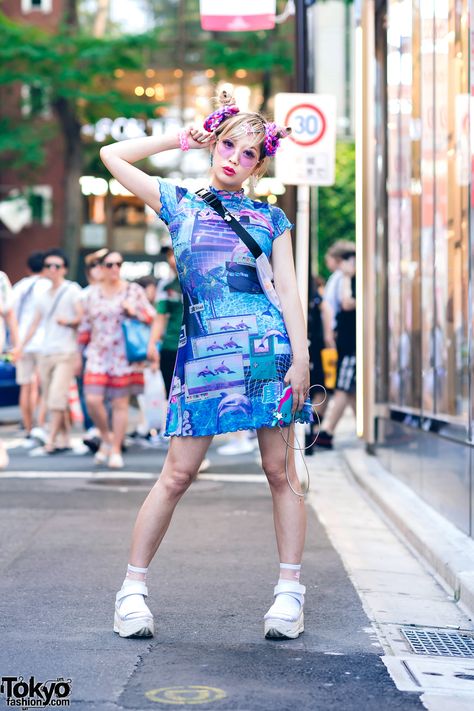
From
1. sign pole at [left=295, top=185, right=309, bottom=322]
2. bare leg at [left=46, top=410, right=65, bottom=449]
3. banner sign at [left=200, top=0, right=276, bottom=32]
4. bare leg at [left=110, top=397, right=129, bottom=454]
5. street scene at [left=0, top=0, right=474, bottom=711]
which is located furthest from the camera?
bare leg at [left=46, top=410, right=65, bottom=449]

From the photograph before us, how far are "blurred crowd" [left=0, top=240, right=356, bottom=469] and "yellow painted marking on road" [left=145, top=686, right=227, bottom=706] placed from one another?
5889 millimetres

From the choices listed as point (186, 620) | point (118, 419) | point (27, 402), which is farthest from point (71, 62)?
point (186, 620)

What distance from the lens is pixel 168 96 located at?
42844 millimetres

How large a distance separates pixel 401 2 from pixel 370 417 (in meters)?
3.30

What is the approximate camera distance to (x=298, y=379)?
5039 mm

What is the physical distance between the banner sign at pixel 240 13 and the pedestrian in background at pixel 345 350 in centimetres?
250

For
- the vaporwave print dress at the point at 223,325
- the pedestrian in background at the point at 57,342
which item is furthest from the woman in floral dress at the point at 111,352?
the vaporwave print dress at the point at 223,325

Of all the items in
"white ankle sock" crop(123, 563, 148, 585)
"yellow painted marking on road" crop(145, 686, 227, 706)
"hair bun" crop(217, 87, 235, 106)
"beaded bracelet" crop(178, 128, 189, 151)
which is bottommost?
"yellow painted marking on road" crop(145, 686, 227, 706)

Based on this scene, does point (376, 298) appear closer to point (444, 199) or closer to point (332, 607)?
point (444, 199)

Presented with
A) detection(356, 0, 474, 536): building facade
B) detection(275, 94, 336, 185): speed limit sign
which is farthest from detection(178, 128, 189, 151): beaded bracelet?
detection(275, 94, 336, 185): speed limit sign

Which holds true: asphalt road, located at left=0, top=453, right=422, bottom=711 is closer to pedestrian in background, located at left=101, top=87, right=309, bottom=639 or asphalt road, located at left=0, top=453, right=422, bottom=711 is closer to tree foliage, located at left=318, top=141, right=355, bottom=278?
pedestrian in background, located at left=101, top=87, right=309, bottom=639

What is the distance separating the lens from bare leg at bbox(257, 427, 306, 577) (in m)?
5.15

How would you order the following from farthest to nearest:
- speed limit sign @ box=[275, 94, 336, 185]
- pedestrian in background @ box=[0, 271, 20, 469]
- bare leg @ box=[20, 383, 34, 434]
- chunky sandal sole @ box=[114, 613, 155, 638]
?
bare leg @ box=[20, 383, 34, 434] → pedestrian in background @ box=[0, 271, 20, 469] → speed limit sign @ box=[275, 94, 336, 185] → chunky sandal sole @ box=[114, 613, 155, 638]

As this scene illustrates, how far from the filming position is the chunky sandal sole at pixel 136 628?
194 inches
